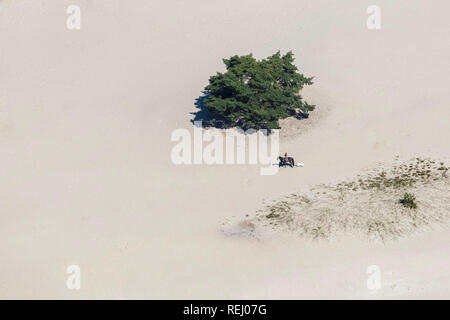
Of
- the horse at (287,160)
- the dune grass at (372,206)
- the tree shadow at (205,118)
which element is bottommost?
the dune grass at (372,206)

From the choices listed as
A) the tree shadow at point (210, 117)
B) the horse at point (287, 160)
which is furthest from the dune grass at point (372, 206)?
the tree shadow at point (210, 117)

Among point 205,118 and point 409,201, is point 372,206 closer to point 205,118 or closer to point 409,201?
point 409,201

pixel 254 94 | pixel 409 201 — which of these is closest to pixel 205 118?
pixel 254 94

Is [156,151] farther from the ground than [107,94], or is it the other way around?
[107,94]

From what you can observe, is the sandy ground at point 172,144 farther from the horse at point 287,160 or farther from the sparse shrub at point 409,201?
the sparse shrub at point 409,201

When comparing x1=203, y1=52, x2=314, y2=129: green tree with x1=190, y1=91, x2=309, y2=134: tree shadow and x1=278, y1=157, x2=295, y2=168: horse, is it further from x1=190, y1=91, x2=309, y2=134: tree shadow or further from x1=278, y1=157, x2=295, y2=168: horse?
x1=278, y1=157, x2=295, y2=168: horse

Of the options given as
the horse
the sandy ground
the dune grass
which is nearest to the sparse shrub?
the dune grass
